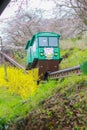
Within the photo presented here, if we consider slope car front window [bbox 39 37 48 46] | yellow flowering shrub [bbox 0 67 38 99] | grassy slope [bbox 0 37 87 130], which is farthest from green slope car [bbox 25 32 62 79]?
grassy slope [bbox 0 37 87 130]

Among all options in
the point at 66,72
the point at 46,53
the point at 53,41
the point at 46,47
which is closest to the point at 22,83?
the point at 66,72

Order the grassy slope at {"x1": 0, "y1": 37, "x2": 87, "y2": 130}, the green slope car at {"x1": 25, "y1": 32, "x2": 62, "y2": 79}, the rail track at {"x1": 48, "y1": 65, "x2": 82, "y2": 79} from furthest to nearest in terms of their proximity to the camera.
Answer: the green slope car at {"x1": 25, "y1": 32, "x2": 62, "y2": 79}
the rail track at {"x1": 48, "y1": 65, "x2": 82, "y2": 79}
the grassy slope at {"x1": 0, "y1": 37, "x2": 87, "y2": 130}

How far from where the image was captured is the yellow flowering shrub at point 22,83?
1548 cm

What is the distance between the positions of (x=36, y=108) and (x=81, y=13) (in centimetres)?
1577

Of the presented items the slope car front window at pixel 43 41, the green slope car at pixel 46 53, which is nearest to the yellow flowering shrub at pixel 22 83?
the green slope car at pixel 46 53

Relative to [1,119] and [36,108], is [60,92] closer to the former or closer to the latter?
[36,108]

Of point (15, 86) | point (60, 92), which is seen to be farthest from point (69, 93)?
point (15, 86)

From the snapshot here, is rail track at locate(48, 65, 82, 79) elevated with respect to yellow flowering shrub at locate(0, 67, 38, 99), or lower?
elevated

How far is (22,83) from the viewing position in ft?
52.9

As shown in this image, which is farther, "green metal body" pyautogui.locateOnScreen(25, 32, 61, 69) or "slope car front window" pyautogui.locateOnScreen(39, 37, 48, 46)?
"slope car front window" pyautogui.locateOnScreen(39, 37, 48, 46)

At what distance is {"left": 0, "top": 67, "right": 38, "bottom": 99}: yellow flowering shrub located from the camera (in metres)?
15.5

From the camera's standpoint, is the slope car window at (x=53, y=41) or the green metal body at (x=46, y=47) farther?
the slope car window at (x=53, y=41)

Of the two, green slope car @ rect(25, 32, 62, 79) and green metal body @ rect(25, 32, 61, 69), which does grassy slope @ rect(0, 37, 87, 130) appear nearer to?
green slope car @ rect(25, 32, 62, 79)

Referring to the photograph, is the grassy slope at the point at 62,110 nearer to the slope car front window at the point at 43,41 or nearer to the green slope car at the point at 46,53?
the green slope car at the point at 46,53
